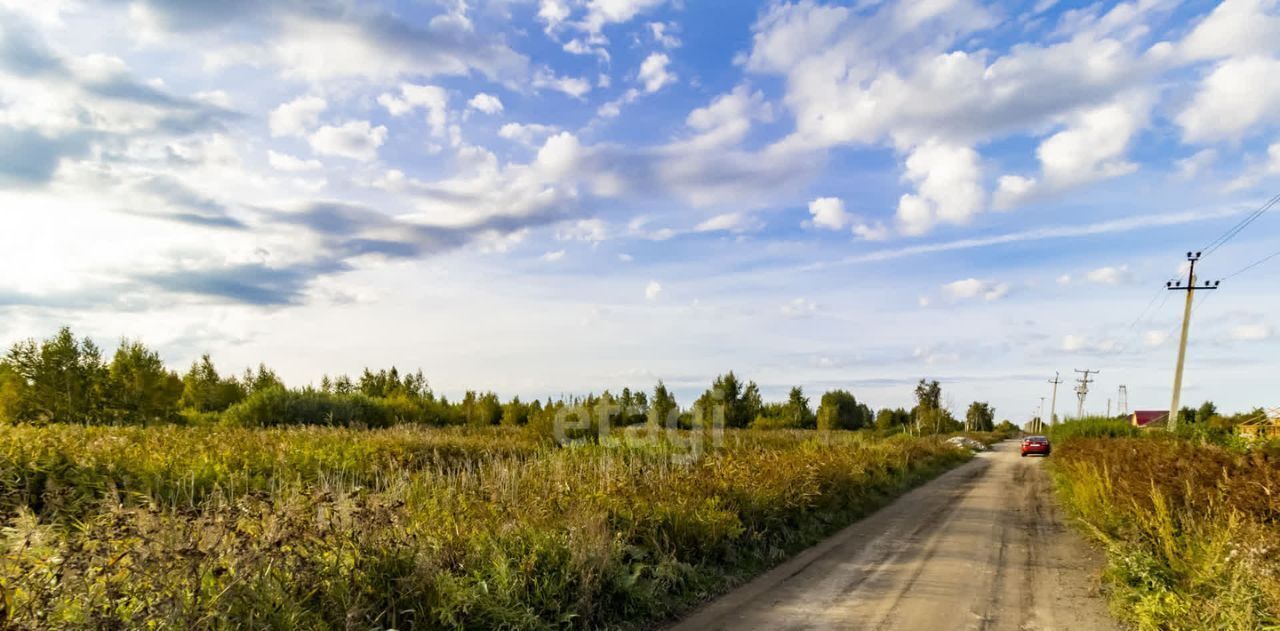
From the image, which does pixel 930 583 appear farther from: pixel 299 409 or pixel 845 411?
A: pixel 845 411

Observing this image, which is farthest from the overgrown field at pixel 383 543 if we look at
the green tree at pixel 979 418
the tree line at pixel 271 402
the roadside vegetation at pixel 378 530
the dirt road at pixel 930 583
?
the green tree at pixel 979 418

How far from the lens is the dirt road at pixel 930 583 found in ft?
23.5

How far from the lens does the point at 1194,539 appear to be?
842 centimetres

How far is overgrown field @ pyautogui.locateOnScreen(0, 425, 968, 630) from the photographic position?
4809mm

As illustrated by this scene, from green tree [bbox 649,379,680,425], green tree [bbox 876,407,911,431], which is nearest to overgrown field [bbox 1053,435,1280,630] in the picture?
green tree [bbox 649,379,680,425]

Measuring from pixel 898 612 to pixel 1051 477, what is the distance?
2173cm

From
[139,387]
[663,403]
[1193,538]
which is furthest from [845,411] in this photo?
[1193,538]

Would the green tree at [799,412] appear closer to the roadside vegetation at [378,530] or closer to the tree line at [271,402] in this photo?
the tree line at [271,402]

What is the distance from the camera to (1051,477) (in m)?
24.9

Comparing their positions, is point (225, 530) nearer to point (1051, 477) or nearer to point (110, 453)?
point (110, 453)

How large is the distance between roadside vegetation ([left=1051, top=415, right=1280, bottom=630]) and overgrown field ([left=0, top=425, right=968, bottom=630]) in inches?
174

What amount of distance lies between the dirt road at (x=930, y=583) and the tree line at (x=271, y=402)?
76.5ft

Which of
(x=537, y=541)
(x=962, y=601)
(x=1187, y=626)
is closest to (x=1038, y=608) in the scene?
(x=962, y=601)

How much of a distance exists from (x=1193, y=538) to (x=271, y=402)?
3950 centimetres
